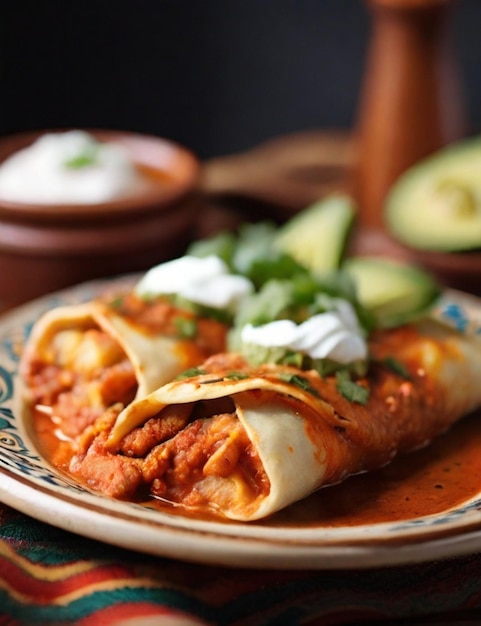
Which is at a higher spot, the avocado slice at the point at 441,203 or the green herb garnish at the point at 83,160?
the green herb garnish at the point at 83,160

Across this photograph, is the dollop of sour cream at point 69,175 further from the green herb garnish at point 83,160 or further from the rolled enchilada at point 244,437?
the rolled enchilada at point 244,437

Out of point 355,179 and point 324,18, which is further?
point 324,18

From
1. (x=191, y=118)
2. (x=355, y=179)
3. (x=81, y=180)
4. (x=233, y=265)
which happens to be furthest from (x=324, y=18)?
(x=233, y=265)

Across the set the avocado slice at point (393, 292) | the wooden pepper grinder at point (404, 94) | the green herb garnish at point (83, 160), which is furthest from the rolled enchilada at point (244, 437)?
the wooden pepper grinder at point (404, 94)

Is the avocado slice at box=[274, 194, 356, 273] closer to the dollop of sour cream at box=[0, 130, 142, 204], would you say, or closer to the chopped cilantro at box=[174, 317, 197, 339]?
the chopped cilantro at box=[174, 317, 197, 339]

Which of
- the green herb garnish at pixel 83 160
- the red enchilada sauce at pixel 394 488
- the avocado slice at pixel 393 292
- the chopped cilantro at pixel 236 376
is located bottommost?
the red enchilada sauce at pixel 394 488

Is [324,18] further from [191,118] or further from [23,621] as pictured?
[23,621]
